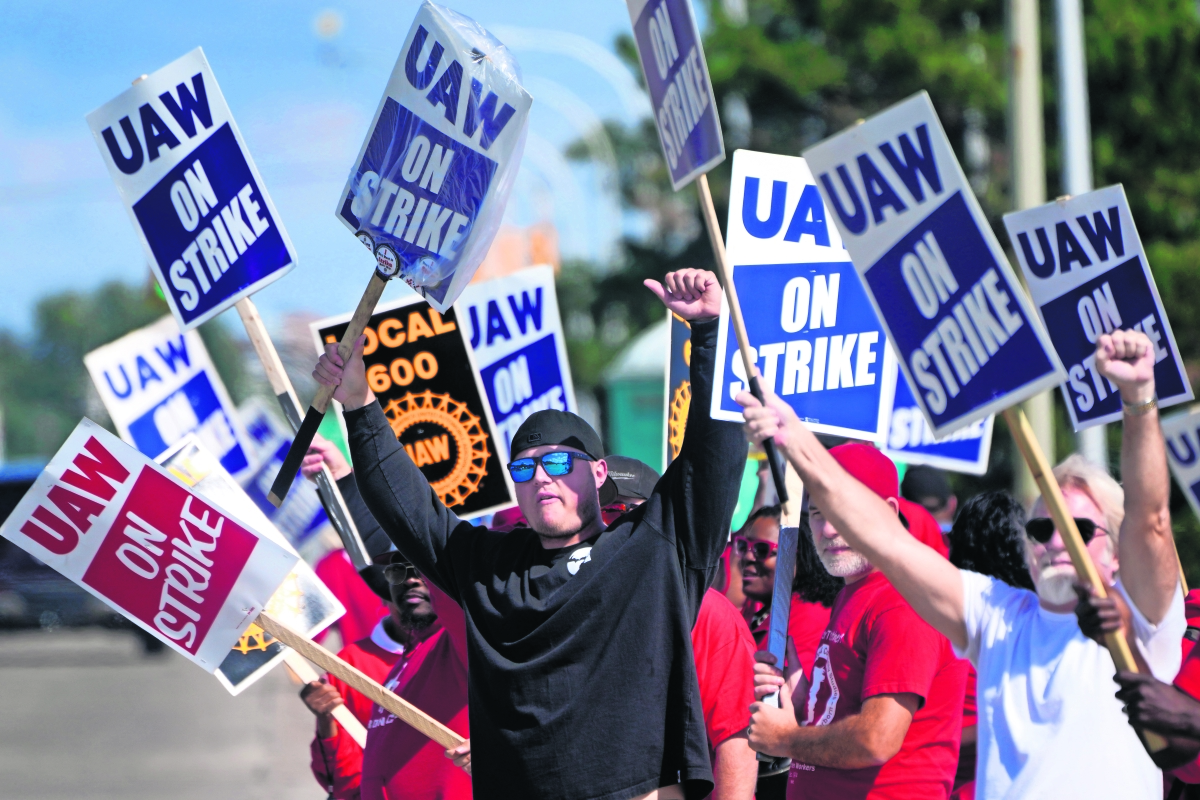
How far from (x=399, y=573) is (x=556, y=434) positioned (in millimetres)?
1171

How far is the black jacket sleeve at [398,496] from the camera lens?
11.8ft

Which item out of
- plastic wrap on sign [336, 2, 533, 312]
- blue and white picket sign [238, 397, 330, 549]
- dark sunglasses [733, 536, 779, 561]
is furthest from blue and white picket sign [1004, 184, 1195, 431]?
blue and white picket sign [238, 397, 330, 549]

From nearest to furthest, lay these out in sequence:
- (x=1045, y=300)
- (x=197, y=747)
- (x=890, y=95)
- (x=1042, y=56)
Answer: (x=1045, y=300) → (x=197, y=747) → (x=1042, y=56) → (x=890, y=95)

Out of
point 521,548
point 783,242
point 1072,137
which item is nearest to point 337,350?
point 521,548

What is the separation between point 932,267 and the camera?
9.29ft

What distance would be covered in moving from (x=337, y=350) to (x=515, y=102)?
754mm

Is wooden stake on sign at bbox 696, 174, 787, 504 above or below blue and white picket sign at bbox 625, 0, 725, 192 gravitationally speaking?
below

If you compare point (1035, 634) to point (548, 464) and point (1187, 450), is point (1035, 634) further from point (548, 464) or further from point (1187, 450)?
point (548, 464)

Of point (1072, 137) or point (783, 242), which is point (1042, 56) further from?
point (783, 242)

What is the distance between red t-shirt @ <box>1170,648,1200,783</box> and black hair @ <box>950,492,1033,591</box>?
0.52m

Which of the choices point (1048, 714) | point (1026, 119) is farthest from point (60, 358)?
point (1048, 714)

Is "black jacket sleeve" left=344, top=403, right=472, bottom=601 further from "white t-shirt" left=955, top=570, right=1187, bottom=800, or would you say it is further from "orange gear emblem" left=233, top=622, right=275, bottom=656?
"white t-shirt" left=955, top=570, right=1187, bottom=800

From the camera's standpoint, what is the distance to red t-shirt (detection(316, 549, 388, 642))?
20.5 feet

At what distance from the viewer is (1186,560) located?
12461mm
